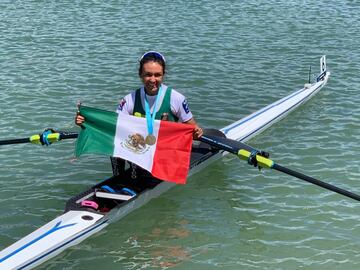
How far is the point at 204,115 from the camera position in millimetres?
12844

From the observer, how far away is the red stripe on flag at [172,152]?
821cm

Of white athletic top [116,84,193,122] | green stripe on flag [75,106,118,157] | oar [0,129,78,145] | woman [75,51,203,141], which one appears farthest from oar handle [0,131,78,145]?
white athletic top [116,84,193,122]

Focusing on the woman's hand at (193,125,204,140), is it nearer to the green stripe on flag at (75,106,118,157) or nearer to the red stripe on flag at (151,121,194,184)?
the red stripe on flag at (151,121,194,184)

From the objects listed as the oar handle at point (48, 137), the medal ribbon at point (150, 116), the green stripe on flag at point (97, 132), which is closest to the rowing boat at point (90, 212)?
the green stripe on flag at point (97, 132)

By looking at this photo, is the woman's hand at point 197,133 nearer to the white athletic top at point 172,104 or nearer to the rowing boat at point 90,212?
the white athletic top at point 172,104

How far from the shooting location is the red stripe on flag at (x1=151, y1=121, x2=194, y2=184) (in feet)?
26.9

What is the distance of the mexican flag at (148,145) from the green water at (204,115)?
928 millimetres

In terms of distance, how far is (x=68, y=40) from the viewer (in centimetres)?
1848

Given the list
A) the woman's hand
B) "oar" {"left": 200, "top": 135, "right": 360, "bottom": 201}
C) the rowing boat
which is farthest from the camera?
the woman's hand

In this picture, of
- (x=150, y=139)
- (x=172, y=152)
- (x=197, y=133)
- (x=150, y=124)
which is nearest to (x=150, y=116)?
(x=150, y=124)

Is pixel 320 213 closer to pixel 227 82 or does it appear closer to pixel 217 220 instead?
pixel 217 220

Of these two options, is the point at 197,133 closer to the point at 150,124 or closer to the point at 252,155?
the point at 150,124

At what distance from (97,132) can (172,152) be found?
109cm

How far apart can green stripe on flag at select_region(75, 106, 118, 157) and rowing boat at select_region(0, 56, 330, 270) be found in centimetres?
56
